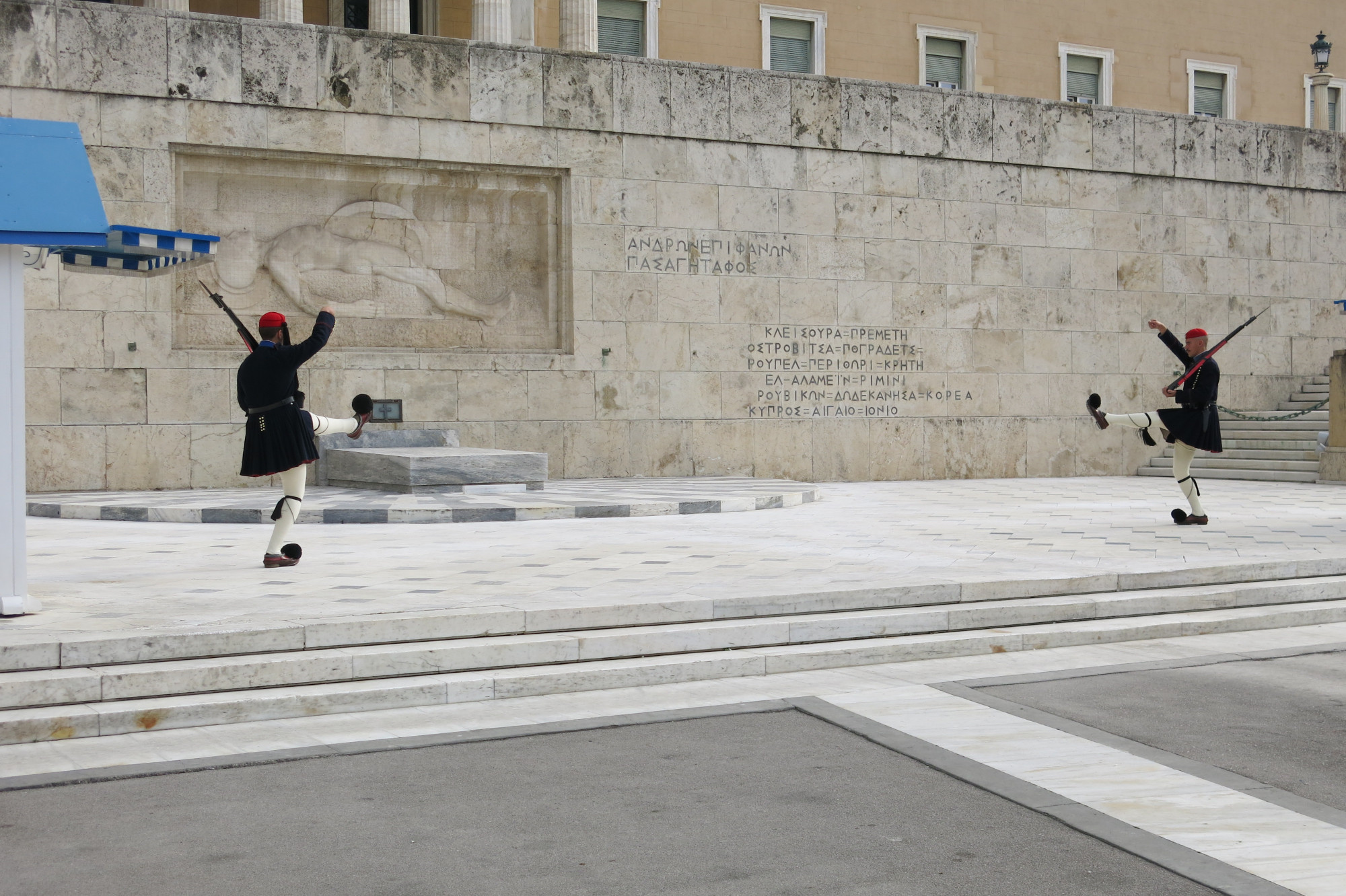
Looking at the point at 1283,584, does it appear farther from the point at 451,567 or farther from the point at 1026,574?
the point at 451,567

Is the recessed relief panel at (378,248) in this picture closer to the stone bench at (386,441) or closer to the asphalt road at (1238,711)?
the stone bench at (386,441)

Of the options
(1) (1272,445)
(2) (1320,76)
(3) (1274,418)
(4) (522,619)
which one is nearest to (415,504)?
(4) (522,619)

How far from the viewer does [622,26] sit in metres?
29.5

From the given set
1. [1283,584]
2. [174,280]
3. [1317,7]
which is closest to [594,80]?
[174,280]

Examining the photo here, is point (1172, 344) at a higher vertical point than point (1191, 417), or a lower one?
higher

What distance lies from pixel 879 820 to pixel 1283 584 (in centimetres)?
589

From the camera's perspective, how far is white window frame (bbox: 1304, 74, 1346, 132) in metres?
36.6

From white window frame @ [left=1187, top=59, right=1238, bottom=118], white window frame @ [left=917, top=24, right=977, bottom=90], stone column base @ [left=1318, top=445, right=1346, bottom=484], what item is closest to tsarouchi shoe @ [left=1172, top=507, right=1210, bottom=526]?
stone column base @ [left=1318, top=445, right=1346, bottom=484]

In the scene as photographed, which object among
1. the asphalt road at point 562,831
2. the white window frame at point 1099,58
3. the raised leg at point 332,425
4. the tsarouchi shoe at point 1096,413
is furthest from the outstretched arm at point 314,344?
the white window frame at point 1099,58

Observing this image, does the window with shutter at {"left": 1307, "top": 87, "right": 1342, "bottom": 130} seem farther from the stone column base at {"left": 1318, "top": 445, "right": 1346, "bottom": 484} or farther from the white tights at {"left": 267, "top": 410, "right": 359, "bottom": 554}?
the white tights at {"left": 267, "top": 410, "right": 359, "bottom": 554}

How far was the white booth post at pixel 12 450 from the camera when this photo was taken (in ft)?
23.7

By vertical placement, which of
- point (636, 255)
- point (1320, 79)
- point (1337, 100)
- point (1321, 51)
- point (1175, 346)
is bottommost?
point (1175, 346)

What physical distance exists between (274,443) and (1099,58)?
30.4 m

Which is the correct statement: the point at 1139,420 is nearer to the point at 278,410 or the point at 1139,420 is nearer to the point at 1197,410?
the point at 1197,410
